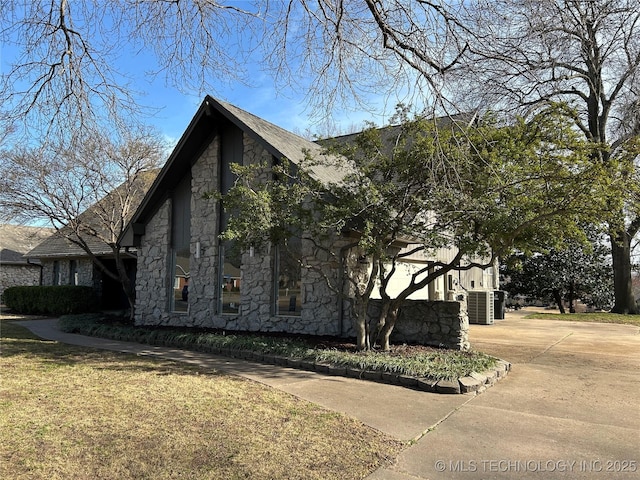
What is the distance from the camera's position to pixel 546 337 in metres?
12.0

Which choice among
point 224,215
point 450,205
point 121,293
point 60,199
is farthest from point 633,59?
point 121,293

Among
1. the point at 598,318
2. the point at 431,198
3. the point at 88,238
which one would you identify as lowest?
the point at 598,318

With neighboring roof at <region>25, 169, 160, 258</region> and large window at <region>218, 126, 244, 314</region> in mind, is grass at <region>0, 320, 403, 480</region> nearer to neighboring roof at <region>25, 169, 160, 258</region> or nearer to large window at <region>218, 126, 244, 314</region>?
large window at <region>218, 126, 244, 314</region>

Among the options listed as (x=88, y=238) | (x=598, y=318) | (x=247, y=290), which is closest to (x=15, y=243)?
(x=88, y=238)

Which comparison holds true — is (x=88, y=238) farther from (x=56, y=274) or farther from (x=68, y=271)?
(x=56, y=274)

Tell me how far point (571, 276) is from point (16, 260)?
28.9m

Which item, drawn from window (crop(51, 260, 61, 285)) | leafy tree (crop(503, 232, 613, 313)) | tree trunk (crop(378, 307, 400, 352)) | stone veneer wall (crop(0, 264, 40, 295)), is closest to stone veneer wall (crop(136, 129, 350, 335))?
tree trunk (crop(378, 307, 400, 352))

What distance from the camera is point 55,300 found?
60.4ft

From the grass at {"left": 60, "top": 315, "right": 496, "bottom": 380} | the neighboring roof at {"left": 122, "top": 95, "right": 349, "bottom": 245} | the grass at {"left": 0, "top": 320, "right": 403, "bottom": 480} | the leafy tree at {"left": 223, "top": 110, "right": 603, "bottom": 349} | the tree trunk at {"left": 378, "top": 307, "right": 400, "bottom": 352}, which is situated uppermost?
the neighboring roof at {"left": 122, "top": 95, "right": 349, "bottom": 245}

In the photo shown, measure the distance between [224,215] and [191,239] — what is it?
4.14ft

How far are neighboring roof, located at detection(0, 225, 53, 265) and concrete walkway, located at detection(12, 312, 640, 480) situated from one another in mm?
20573

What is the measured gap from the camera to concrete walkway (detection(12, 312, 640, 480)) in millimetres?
4098

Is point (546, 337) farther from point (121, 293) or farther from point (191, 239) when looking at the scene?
point (121, 293)

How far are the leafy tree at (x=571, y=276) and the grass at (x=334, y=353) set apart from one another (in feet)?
51.4
